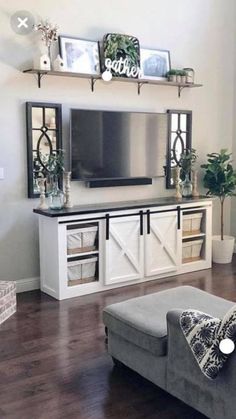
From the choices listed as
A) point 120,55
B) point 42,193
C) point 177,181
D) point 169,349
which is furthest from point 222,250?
point 169,349

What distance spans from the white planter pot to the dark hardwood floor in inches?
71.6

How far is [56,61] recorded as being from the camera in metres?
4.42

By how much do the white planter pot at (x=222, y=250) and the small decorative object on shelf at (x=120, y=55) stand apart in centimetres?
216

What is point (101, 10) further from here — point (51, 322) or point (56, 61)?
point (51, 322)

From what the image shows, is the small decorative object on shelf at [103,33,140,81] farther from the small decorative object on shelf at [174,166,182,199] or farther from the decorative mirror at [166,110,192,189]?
the small decorative object on shelf at [174,166,182,199]

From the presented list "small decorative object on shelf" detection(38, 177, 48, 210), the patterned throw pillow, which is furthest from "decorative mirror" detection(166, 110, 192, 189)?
the patterned throw pillow

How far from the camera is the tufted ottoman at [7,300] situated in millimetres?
3809

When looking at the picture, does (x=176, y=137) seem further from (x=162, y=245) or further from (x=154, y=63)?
(x=162, y=245)

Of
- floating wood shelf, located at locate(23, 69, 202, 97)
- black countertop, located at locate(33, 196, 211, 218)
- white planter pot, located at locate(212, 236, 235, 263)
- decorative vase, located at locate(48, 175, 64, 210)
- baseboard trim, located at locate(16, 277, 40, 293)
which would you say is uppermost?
floating wood shelf, located at locate(23, 69, 202, 97)

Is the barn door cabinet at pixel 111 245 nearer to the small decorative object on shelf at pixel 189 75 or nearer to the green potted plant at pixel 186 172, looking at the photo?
the green potted plant at pixel 186 172

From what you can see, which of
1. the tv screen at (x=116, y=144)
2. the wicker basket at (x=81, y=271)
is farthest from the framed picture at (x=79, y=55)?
the wicker basket at (x=81, y=271)

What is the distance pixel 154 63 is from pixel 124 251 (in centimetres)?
212

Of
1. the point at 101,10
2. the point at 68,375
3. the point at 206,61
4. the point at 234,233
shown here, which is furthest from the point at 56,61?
the point at 234,233

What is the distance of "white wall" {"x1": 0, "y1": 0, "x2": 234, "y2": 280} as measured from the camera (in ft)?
14.3
